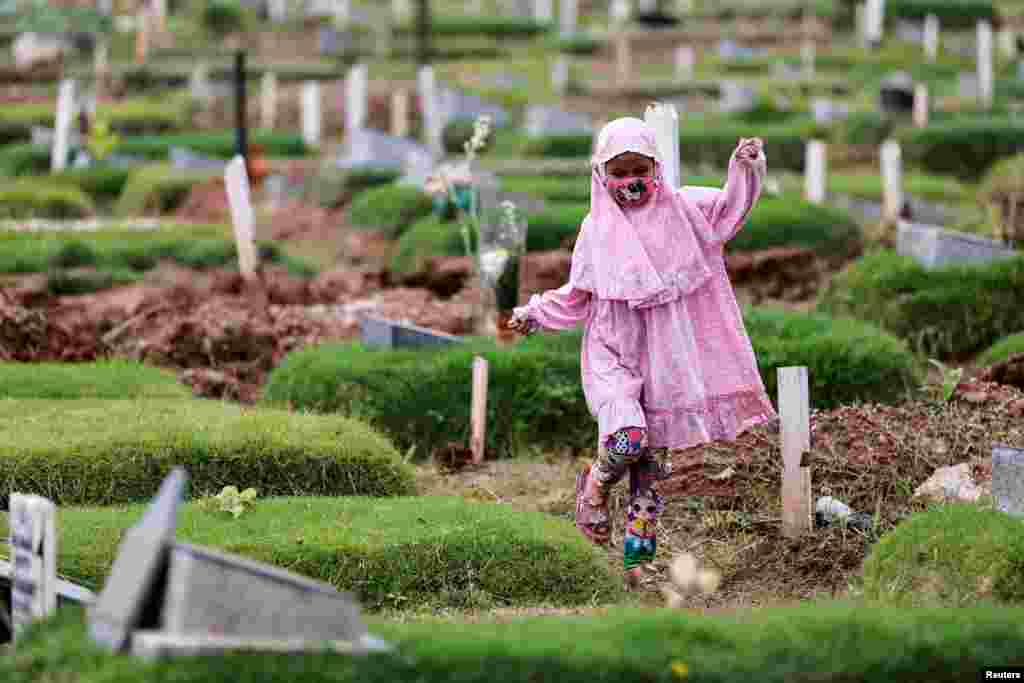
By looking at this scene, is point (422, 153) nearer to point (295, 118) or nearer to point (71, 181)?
point (71, 181)

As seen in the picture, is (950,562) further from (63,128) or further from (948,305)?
(63,128)

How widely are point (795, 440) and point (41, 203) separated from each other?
534 inches

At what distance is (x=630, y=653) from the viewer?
18.2ft

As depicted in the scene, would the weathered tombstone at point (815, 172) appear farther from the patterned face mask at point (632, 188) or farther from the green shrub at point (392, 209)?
the patterned face mask at point (632, 188)

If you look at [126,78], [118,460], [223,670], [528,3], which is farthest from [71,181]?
[528,3]

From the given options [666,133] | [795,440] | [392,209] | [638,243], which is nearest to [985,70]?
[392,209]

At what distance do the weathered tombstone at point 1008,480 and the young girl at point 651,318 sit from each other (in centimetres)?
91

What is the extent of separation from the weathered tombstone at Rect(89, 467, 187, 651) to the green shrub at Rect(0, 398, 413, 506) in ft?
11.2

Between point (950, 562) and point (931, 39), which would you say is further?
point (931, 39)

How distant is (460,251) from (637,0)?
1198 inches

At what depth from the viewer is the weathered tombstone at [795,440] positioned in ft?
27.7

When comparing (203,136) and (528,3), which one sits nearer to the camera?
(203,136)

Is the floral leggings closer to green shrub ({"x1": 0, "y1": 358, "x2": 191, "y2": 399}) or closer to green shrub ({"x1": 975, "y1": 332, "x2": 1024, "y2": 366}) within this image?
green shrub ({"x1": 0, "y1": 358, "x2": 191, "y2": 399})

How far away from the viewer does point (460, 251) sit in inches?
651
